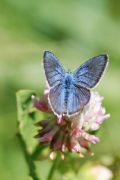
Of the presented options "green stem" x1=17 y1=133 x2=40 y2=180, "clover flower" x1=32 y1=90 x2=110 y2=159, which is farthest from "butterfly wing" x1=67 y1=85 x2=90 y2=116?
"green stem" x1=17 y1=133 x2=40 y2=180

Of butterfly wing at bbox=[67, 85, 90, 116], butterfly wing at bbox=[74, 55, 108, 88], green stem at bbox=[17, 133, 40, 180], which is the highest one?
butterfly wing at bbox=[74, 55, 108, 88]

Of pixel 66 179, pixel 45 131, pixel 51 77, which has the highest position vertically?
pixel 51 77

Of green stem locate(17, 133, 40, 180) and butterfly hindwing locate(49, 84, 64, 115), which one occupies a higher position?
butterfly hindwing locate(49, 84, 64, 115)

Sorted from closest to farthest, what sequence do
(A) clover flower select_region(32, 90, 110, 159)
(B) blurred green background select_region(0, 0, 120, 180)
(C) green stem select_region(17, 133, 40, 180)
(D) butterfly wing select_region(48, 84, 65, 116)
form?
(D) butterfly wing select_region(48, 84, 65, 116) < (A) clover flower select_region(32, 90, 110, 159) < (C) green stem select_region(17, 133, 40, 180) < (B) blurred green background select_region(0, 0, 120, 180)

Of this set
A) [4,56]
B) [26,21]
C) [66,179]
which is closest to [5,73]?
[4,56]

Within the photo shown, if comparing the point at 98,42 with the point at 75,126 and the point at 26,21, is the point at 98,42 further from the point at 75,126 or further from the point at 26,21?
the point at 75,126

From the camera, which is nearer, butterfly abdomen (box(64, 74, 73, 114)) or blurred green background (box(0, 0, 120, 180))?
butterfly abdomen (box(64, 74, 73, 114))

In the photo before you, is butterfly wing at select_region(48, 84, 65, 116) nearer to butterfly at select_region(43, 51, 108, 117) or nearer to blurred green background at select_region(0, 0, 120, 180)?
butterfly at select_region(43, 51, 108, 117)

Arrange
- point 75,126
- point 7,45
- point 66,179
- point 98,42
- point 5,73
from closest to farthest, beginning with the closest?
point 75,126
point 66,179
point 5,73
point 7,45
point 98,42
